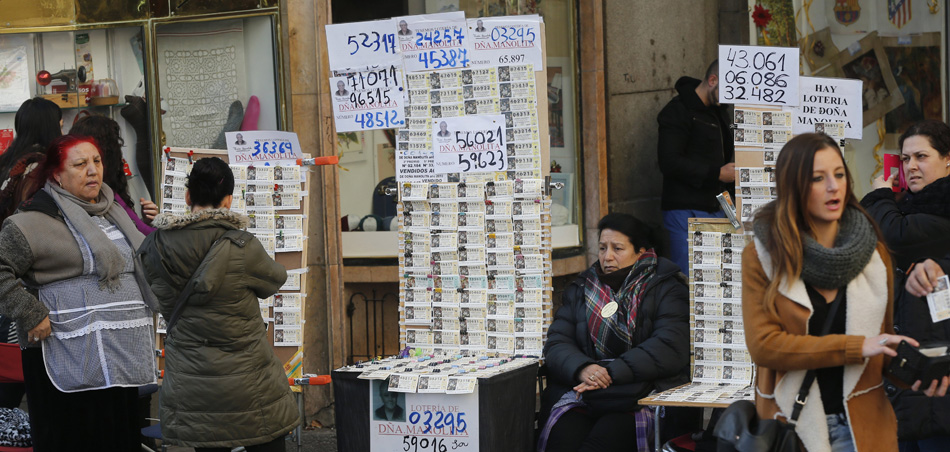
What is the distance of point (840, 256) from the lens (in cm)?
344

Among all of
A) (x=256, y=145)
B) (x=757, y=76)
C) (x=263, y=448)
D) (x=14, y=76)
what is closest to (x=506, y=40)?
(x=757, y=76)

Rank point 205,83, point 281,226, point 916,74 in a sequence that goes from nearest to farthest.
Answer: point 281,226
point 205,83
point 916,74

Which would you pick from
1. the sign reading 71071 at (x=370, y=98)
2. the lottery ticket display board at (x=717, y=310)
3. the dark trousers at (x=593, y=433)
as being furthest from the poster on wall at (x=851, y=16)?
the dark trousers at (x=593, y=433)

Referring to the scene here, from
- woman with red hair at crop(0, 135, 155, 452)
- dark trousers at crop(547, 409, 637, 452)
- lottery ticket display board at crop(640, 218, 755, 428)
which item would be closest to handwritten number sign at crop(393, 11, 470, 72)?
lottery ticket display board at crop(640, 218, 755, 428)

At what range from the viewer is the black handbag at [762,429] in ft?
11.3

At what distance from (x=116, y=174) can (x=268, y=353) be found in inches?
67.0

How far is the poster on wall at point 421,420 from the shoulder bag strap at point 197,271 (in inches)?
42.6

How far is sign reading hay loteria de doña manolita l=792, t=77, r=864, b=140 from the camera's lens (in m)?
5.80

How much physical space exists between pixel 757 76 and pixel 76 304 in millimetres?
3506

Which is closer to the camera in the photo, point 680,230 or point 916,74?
point 680,230

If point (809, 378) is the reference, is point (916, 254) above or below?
above

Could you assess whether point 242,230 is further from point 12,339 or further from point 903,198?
point 903,198

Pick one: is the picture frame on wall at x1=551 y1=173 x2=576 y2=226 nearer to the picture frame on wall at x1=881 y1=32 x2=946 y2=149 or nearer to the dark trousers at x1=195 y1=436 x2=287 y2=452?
the picture frame on wall at x1=881 y1=32 x2=946 y2=149

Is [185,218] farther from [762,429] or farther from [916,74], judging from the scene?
[916,74]
